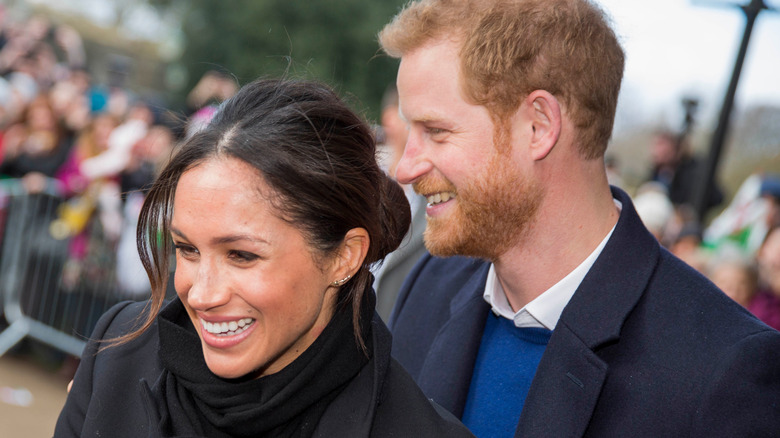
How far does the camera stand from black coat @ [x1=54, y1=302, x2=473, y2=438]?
2.24 metres

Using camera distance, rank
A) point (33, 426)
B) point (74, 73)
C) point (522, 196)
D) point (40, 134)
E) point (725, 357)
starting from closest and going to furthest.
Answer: point (725, 357) → point (522, 196) → point (33, 426) → point (40, 134) → point (74, 73)

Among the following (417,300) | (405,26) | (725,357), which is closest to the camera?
(725,357)

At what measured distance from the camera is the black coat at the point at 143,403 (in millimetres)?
2238

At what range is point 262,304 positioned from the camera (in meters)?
2.12

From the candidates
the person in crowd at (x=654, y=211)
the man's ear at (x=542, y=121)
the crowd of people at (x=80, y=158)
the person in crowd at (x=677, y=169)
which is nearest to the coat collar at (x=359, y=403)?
the man's ear at (x=542, y=121)

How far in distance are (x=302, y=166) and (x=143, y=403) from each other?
2.66ft

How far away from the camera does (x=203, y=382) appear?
223 cm

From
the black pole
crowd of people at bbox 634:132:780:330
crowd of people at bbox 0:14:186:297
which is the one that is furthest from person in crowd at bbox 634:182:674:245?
crowd of people at bbox 0:14:186:297

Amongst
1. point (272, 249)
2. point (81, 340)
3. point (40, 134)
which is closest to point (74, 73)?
point (40, 134)

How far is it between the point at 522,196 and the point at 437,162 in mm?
297

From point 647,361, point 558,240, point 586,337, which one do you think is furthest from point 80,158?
point 647,361

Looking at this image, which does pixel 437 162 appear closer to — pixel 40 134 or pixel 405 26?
pixel 405 26

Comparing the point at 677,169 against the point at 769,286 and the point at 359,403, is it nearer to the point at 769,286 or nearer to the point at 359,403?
the point at 769,286

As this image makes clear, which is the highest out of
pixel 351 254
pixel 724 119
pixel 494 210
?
pixel 494 210
